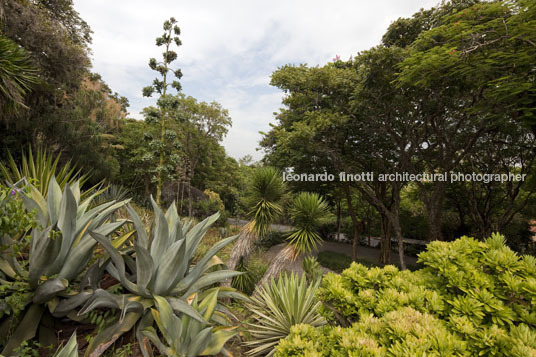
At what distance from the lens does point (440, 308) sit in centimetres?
166

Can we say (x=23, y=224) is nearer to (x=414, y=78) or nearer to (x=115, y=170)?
(x=414, y=78)

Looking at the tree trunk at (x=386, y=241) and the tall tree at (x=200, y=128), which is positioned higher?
the tall tree at (x=200, y=128)

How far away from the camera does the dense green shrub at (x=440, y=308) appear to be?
131 cm

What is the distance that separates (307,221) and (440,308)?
4196 mm

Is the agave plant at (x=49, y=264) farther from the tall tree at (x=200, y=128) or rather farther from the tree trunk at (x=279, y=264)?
the tall tree at (x=200, y=128)

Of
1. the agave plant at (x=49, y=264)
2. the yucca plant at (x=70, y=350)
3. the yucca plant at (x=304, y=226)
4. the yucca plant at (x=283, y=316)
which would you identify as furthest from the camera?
the yucca plant at (x=304, y=226)

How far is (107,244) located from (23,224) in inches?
26.2

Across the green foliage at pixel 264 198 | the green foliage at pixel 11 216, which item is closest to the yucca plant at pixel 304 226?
the green foliage at pixel 264 198

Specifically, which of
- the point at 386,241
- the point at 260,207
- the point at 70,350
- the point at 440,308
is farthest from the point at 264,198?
the point at 386,241

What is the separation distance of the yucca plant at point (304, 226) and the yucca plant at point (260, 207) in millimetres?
529

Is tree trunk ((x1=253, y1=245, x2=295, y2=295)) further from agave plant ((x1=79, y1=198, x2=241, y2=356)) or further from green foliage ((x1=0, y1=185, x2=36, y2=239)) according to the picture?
green foliage ((x1=0, y1=185, x2=36, y2=239))

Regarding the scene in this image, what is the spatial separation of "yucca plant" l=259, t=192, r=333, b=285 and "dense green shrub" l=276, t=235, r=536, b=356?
3.42 meters

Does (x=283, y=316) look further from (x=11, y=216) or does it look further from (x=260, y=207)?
(x=11, y=216)

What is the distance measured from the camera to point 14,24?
621 centimetres
